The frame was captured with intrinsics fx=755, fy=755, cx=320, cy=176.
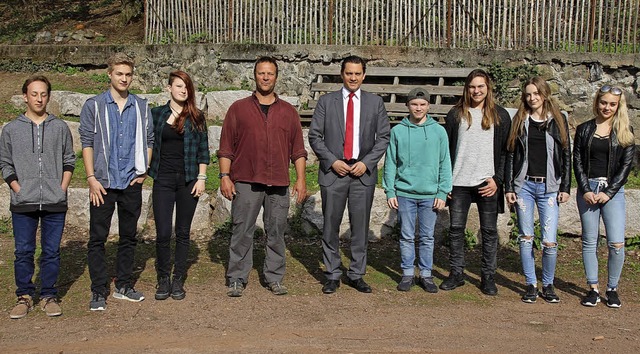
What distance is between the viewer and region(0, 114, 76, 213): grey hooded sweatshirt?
592 cm

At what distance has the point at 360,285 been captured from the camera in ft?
22.2

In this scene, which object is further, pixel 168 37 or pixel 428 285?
pixel 168 37

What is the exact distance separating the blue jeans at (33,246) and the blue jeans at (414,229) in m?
2.92

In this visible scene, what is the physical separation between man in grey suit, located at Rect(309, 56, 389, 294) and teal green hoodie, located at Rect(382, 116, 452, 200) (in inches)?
5.3

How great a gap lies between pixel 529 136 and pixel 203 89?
7314mm

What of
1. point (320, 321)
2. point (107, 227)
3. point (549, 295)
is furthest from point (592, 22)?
point (107, 227)

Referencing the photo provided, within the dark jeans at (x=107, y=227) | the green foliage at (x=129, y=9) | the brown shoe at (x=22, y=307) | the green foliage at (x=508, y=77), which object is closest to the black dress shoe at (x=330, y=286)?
the dark jeans at (x=107, y=227)

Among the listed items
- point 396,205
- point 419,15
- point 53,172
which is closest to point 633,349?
point 396,205

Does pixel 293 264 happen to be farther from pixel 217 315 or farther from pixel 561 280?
pixel 561 280

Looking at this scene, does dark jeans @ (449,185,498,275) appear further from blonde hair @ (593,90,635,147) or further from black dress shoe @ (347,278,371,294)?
blonde hair @ (593,90,635,147)

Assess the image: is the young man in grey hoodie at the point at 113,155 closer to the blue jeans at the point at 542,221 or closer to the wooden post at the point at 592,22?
the blue jeans at the point at 542,221

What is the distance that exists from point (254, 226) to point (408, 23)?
23.6 ft

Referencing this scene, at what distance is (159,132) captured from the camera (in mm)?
6305

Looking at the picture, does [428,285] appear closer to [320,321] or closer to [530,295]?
[530,295]
